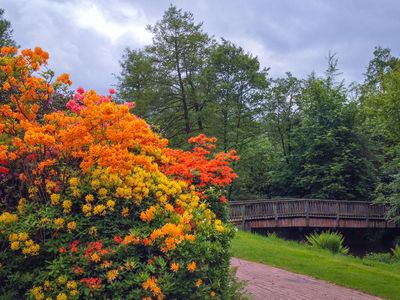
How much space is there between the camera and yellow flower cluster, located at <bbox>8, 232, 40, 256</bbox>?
12.8 feet

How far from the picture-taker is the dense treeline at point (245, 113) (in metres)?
24.4

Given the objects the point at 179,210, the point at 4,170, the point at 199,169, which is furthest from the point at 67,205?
the point at 199,169

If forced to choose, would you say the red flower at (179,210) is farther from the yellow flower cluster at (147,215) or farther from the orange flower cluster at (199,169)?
the orange flower cluster at (199,169)

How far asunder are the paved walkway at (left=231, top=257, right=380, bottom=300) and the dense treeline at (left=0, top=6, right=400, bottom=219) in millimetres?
14768

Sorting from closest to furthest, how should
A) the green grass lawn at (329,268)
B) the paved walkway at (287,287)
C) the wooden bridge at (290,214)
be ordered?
the paved walkway at (287,287)
the green grass lawn at (329,268)
the wooden bridge at (290,214)

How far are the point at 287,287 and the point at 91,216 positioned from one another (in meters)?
5.38

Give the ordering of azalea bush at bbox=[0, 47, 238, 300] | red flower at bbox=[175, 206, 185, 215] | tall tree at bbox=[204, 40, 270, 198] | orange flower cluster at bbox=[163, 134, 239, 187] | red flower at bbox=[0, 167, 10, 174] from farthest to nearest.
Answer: tall tree at bbox=[204, 40, 270, 198] < orange flower cluster at bbox=[163, 134, 239, 187] < red flower at bbox=[175, 206, 185, 215] < red flower at bbox=[0, 167, 10, 174] < azalea bush at bbox=[0, 47, 238, 300]

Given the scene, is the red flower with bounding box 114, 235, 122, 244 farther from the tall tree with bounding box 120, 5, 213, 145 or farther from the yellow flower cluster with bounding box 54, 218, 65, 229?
the tall tree with bounding box 120, 5, 213, 145

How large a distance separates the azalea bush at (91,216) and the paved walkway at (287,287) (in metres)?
3.47

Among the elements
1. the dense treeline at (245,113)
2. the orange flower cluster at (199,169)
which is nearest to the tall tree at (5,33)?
the dense treeline at (245,113)

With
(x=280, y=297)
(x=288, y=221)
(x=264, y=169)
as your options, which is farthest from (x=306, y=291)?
(x=264, y=169)

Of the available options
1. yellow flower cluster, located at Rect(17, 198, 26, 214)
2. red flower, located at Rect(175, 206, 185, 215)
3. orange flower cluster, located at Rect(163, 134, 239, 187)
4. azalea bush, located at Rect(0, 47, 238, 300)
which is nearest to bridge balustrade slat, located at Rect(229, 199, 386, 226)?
orange flower cluster, located at Rect(163, 134, 239, 187)

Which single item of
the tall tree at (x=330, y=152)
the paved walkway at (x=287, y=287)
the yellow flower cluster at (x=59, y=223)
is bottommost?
the paved walkway at (x=287, y=287)

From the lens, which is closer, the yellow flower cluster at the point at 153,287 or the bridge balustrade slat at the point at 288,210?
the yellow flower cluster at the point at 153,287
